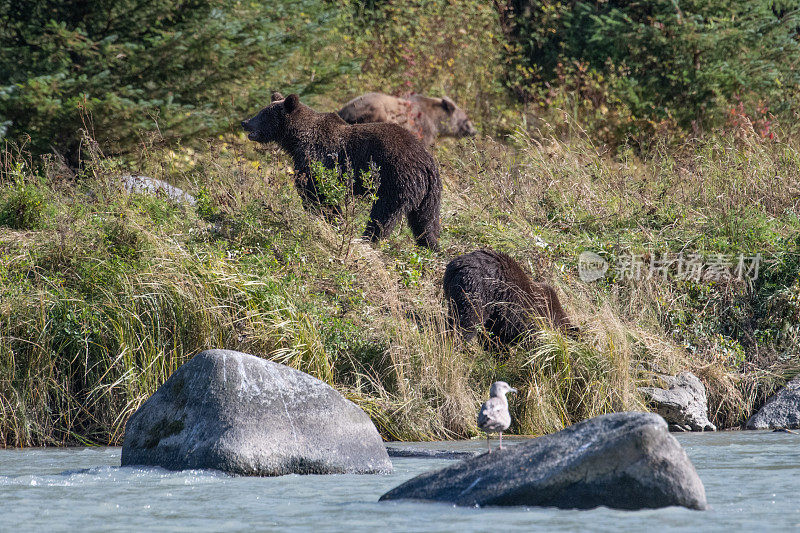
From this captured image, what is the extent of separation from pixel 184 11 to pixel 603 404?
8.31m

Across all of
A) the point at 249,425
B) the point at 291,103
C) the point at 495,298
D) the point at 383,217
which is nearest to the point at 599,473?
the point at 249,425

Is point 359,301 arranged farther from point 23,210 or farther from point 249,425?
point 23,210

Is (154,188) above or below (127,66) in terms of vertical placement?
below

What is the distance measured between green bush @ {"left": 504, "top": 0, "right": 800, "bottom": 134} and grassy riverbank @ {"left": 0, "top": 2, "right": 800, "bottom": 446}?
3.24 meters

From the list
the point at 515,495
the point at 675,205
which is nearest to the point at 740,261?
the point at 675,205

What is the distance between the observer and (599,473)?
189 inches

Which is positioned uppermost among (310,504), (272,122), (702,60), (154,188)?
(702,60)

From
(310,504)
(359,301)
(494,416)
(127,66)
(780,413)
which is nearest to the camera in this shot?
(310,504)

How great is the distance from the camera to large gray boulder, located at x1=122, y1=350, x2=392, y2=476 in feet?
20.3

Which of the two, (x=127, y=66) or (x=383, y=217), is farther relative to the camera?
(x=127, y=66)

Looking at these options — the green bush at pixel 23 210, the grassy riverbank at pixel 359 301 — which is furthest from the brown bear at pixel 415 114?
the green bush at pixel 23 210

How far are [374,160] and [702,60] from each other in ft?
27.9

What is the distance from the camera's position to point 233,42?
1330cm

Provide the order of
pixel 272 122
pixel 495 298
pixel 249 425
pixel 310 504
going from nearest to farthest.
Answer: pixel 310 504, pixel 249 425, pixel 495 298, pixel 272 122
